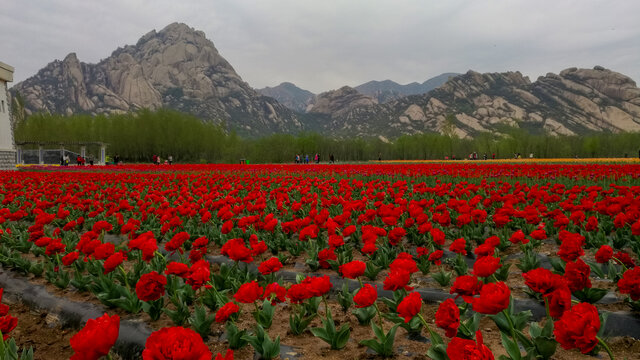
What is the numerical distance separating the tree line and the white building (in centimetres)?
2202

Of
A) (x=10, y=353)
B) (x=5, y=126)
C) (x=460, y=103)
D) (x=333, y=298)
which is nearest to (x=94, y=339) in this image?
(x=10, y=353)

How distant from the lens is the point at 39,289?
4840 mm

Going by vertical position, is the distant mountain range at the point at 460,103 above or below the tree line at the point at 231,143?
above

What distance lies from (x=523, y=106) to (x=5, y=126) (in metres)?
183

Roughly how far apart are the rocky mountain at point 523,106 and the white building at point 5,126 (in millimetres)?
144411

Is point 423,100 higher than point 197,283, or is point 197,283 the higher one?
point 423,100

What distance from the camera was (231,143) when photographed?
66.3 m

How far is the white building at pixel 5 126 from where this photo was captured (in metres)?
33.9

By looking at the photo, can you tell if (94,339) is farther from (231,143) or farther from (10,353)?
(231,143)

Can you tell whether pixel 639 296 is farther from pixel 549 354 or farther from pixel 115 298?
pixel 115 298

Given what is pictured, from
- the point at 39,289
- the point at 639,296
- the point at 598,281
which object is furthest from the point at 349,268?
the point at 39,289

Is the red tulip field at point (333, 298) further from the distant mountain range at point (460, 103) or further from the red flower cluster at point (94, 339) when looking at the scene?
the distant mountain range at point (460, 103)

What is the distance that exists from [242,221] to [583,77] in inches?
9431

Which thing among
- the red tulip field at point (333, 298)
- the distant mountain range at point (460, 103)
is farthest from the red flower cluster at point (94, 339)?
the distant mountain range at point (460, 103)
